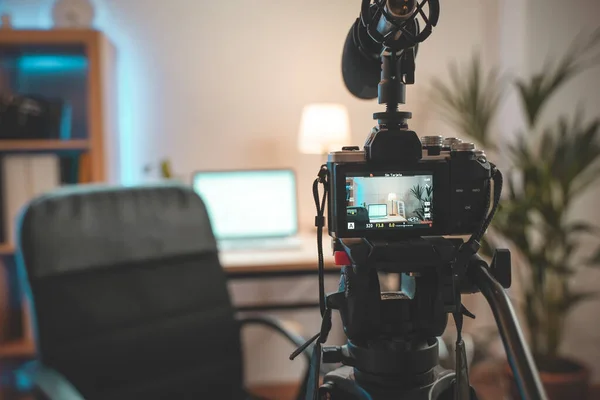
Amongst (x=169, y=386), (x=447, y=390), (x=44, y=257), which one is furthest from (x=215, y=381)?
(x=447, y=390)

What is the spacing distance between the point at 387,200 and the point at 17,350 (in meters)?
1.98

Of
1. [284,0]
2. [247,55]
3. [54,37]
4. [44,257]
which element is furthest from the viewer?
[247,55]

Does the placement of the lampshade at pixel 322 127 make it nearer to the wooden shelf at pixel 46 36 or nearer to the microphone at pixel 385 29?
the wooden shelf at pixel 46 36

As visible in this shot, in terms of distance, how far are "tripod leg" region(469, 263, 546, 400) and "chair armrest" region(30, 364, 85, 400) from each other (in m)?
0.75

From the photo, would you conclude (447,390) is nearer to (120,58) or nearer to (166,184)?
(166,184)

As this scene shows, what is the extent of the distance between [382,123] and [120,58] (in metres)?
2.01

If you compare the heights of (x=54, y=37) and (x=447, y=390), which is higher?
(x=54, y=37)

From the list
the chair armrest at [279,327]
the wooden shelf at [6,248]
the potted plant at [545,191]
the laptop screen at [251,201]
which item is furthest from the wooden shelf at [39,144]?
the potted plant at [545,191]

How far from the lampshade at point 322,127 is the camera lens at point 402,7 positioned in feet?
4.74

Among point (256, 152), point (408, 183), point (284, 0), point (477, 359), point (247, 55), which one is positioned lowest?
point (477, 359)

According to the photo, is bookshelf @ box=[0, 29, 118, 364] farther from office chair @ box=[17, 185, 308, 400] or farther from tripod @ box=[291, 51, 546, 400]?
tripod @ box=[291, 51, 546, 400]

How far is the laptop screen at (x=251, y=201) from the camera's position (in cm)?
205

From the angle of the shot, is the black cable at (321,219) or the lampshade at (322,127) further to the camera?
the lampshade at (322,127)

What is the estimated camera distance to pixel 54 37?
6.37ft
